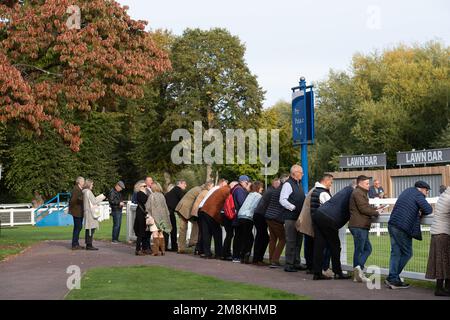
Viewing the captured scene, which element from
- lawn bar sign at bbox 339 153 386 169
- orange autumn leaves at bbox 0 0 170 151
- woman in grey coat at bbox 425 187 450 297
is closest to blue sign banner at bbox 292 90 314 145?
woman in grey coat at bbox 425 187 450 297

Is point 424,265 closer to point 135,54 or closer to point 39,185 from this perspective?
point 135,54

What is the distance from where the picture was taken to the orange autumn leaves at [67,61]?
22.5 meters

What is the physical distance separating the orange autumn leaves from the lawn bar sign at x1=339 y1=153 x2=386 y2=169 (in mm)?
21740

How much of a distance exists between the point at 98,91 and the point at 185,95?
3892cm

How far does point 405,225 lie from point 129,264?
6.81 metres

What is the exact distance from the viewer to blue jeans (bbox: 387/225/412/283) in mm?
12641

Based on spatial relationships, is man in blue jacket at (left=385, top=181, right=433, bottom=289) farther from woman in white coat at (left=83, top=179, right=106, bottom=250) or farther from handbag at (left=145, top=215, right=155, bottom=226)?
woman in white coat at (left=83, top=179, right=106, bottom=250)

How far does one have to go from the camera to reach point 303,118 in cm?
1742

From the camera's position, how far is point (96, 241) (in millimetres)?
26156

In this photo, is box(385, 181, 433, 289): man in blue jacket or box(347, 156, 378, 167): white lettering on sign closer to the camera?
box(385, 181, 433, 289): man in blue jacket

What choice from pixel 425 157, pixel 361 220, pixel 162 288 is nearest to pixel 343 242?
pixel 361 220

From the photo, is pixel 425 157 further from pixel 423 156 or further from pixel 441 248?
pixel 441 248

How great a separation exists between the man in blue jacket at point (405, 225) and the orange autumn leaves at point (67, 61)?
12490 mm

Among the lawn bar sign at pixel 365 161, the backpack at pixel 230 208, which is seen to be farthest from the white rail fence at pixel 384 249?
the lawn bar sign at pixel 365 161
